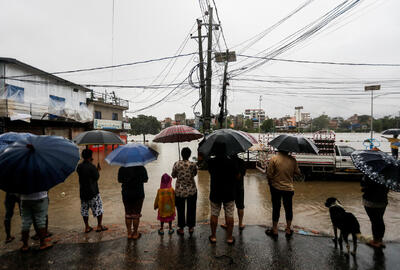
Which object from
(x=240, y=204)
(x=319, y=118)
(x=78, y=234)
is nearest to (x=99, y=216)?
(x=78, y=234)

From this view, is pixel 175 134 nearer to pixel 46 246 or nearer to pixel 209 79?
pixel 46 246

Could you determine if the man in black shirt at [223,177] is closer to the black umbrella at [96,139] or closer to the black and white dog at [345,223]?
the black and white dog at [345,223]

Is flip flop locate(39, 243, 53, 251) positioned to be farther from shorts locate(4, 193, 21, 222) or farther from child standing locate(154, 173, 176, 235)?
child standing locate(154, 173, 176, 235)

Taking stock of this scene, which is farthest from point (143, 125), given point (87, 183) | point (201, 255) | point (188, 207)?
point (201, 255)

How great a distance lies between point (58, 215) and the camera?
551cm

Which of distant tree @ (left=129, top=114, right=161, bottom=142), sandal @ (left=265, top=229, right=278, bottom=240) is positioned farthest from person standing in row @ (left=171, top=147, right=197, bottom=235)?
distant tree @ (left=129, top=114, right=161, bottom=142)

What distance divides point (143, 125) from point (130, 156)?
5043 centimetres

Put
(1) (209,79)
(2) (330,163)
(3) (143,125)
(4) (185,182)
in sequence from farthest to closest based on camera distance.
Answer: (3) (143,125)
(1) (209,79)
(2) (330,163)
(4) (185,182)

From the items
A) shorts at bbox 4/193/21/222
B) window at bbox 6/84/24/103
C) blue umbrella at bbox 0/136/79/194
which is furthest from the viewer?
window at bbox 6/84/24/103

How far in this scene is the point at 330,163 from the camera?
29.7 feet

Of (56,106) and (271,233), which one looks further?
(56,106)

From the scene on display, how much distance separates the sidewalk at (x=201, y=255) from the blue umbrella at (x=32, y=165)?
4.49ft

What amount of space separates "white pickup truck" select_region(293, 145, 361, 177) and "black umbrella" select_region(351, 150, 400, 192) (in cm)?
633

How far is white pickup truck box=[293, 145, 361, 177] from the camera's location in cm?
903
